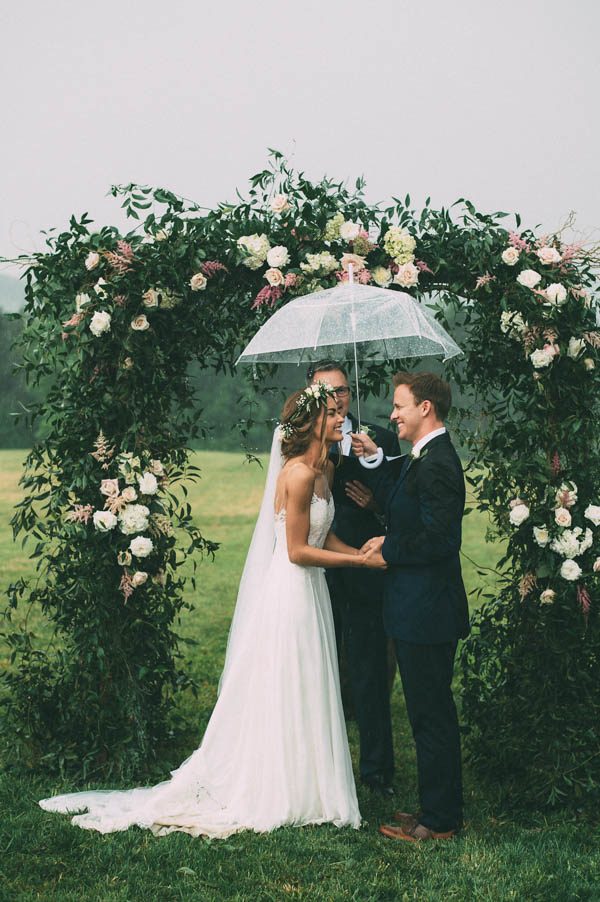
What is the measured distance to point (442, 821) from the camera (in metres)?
4.54

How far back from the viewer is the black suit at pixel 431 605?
4367 millimetres

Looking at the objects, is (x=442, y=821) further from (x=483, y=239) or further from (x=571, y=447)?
(x=483, y=239)

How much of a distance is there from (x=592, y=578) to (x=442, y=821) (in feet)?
4.81

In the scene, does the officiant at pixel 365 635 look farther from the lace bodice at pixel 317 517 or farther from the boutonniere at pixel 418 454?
the boutonniere at pixel 418 454

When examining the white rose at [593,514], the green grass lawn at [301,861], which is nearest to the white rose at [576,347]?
the white rose at [593,514]

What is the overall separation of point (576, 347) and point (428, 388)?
1.09 m

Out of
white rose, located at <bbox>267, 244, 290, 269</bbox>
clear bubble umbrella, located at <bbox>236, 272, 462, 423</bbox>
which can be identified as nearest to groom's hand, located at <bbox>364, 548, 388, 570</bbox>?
clear bubble umbrella, located at <bbox>236, 272, 462, 423</bbox>

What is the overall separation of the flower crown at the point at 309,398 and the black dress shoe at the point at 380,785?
6.65 feet

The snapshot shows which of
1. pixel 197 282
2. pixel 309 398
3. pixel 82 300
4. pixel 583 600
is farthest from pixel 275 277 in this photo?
pixel 583 600

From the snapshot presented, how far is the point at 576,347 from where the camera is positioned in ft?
16.5

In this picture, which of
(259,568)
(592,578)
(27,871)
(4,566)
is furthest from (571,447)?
(4,566)

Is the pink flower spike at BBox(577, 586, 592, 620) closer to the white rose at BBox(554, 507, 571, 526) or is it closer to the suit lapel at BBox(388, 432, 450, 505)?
the white rose at BBox(554, 507, 571, 526)

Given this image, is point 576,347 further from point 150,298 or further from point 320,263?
point 150,298

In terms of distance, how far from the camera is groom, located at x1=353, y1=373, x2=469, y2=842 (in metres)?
4.38
